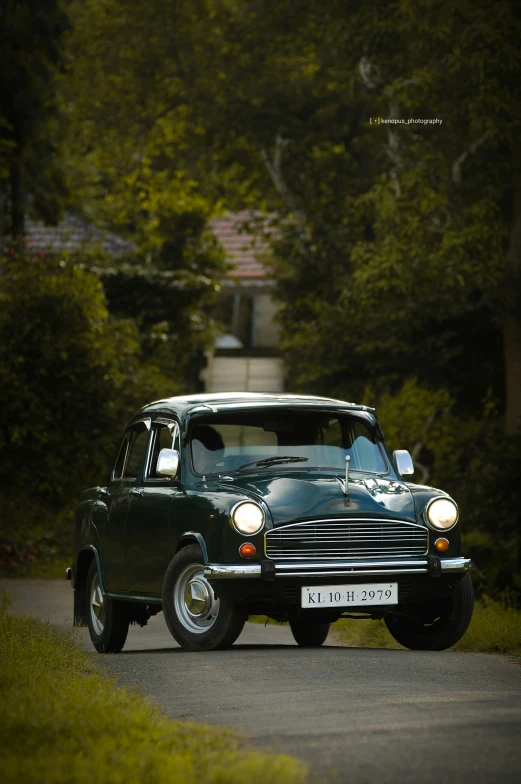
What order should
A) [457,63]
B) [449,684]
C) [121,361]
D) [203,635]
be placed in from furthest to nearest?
[121,361] → [457,63] → [203,635] → [449,684]

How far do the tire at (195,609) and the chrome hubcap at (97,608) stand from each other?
1843mm

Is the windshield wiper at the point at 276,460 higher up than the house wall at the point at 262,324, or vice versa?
the house wall at the point at 262,324

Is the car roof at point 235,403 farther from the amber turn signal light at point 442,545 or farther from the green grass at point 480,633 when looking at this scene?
the green grass at point 480,633

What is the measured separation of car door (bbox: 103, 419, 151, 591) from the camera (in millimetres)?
11719

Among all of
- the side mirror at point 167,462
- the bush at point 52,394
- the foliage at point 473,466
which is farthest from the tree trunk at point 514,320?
the side mirror at point 167,462

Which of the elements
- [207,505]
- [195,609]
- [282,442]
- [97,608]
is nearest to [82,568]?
[97,608]

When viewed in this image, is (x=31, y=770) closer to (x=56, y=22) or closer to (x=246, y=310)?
(x=56, y=22)

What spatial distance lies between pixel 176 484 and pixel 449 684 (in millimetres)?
3227

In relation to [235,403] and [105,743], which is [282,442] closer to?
[235,403]

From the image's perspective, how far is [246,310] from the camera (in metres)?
48.8

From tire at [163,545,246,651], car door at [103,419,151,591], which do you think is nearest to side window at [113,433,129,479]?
car door at [103,419,151,591]

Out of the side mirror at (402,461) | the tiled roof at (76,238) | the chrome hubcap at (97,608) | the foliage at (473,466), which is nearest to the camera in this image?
the side mirror at (402,461)

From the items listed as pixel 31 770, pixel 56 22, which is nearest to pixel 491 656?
pixel 31 770

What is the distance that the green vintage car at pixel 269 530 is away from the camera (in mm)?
10109
